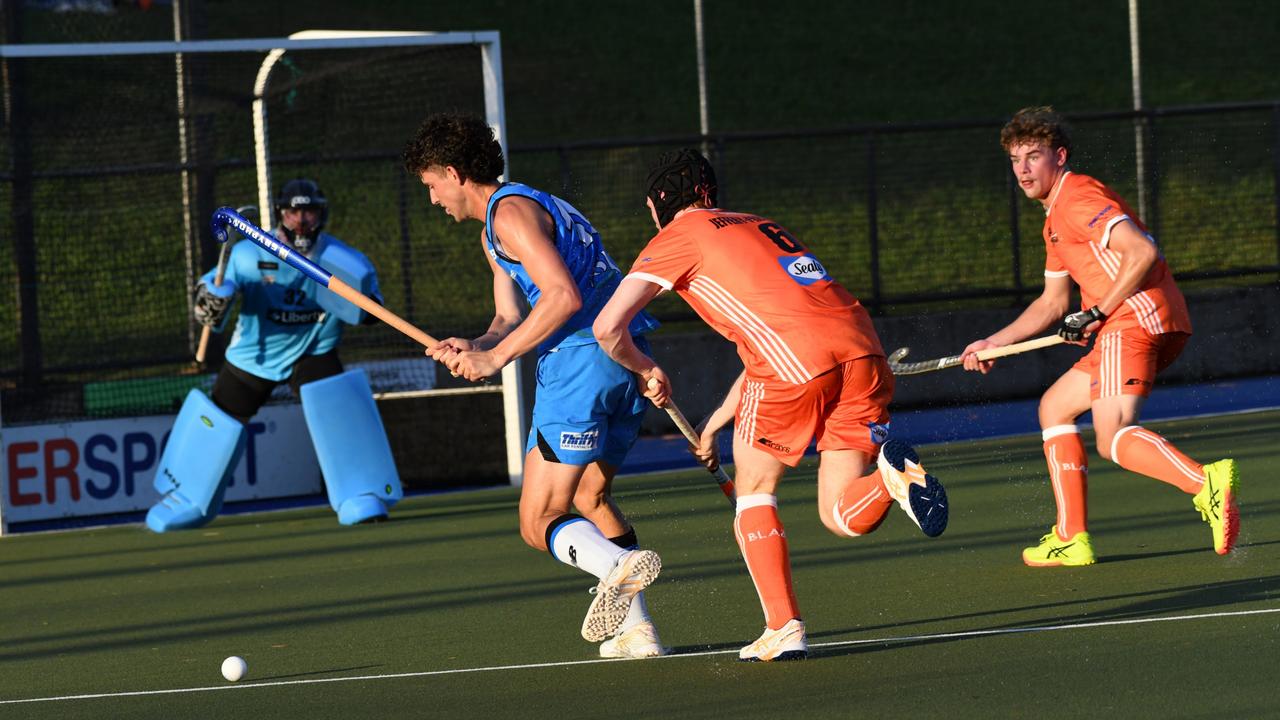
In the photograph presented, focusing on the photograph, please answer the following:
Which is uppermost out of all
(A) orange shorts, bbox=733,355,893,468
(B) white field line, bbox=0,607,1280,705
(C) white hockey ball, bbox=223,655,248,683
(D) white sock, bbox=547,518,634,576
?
(A) orange shorts, bbox=733,355,893,468

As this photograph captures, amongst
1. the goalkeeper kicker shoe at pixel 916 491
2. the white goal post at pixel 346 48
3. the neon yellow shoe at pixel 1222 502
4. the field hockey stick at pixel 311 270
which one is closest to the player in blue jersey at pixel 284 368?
the white goal post at pixel 346 48

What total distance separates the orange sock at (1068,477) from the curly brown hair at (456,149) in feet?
8.52

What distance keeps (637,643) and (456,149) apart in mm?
1590

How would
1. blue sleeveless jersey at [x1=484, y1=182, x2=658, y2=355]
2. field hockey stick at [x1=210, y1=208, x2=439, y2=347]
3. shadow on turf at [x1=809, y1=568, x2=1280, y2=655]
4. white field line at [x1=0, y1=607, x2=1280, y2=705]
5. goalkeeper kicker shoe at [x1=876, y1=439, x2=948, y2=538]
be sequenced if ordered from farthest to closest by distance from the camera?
field hockey stick at [x1=210, y1=208, x2=439, y2=347]
shadow on turf at [x1=809, y1=568, x2=1280, y2=655]
white field line at [x1=0, y1=607, x2=1280, y2=705]
blue sleeveless jersey at [x1=484, y1=182, x2=658, y2=355]
goalkeeper kicker shoe at [x1=876, y1=439, x2=948, y2=538]

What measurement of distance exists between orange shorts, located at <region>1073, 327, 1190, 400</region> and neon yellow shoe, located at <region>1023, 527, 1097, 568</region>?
57 centimetres

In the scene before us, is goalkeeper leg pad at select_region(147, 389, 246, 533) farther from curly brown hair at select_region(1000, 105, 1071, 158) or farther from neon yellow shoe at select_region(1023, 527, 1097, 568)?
curly brown hair at select_region(1000, 105, 1071, 158)

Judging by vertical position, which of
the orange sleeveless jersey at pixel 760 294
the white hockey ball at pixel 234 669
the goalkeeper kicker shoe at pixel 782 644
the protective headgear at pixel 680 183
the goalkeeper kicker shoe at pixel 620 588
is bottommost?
the white hockey ball at pixel 234 669

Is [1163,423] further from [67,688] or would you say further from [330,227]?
[330,227]

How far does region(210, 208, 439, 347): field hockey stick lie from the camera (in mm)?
6299

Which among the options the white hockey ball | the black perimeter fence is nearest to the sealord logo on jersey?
the white hockey ball

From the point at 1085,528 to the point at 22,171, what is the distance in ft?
23.6

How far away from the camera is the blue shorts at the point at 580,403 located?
559 centimetres

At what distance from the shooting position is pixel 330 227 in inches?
784

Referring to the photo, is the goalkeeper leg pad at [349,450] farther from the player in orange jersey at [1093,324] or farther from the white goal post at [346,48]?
the player in orange jersey at [1093,324]
